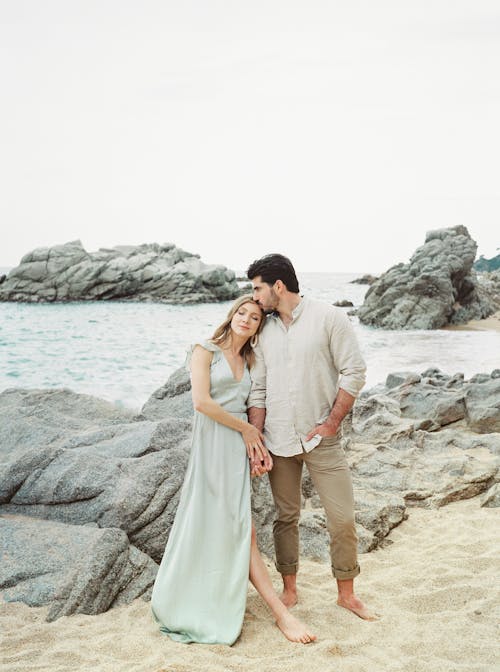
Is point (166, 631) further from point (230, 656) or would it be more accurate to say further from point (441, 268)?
point (441, 268)

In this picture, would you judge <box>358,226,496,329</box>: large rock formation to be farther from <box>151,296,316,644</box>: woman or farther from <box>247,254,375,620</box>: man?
<box>151,296,316,644</box>: woman

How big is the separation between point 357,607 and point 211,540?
108 centimetres

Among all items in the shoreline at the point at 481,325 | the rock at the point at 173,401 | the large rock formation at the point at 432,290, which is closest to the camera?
the rock at the point at 173,401

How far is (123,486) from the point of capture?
14.8 ft

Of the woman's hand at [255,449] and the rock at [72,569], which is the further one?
the rock at [72,569]

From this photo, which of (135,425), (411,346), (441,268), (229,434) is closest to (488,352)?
(411,346)

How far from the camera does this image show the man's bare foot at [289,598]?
3.99 meters

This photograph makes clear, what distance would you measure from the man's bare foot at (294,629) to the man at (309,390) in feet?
1.46

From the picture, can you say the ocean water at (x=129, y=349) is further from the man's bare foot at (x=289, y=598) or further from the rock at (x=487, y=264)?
the rock at (x=487, y=264)

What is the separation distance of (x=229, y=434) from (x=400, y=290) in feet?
100

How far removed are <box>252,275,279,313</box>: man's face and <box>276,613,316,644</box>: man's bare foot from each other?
192 centimetres

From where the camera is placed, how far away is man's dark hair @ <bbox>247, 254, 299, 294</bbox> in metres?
3.78

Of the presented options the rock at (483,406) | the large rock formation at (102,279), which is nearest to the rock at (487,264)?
the large rock formation at (102,279)

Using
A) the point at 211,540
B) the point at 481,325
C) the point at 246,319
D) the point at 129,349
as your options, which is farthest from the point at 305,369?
the point at 481,325
